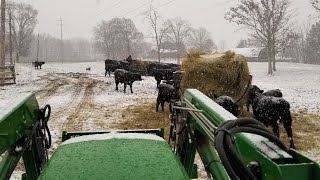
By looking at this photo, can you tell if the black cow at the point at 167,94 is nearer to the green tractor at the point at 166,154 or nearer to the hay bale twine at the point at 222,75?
the hay bale twine at the point at 222,75

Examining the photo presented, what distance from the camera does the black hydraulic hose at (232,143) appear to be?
201cm

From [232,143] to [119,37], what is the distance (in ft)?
269

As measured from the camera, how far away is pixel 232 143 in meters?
2.18

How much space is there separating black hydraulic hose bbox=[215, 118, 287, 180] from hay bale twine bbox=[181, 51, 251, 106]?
1145 cm

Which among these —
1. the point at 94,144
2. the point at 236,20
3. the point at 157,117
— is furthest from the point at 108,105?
the point at 236,20

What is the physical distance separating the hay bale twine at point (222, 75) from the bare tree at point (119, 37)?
2338 inches

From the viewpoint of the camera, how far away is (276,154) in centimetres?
205

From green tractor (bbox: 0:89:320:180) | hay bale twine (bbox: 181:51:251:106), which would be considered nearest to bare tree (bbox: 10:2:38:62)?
hay bale twine (bbox: 181:51:251:106)

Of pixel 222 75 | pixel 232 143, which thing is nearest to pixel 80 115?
pixel 222 75

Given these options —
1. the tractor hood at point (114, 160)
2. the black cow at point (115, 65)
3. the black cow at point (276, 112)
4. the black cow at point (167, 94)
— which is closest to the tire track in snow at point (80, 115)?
the black cow at point (167, 94)

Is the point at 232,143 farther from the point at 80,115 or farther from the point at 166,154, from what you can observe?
the point at 80,115

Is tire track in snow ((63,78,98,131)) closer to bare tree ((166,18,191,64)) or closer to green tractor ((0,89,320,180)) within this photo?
green tractor ((0,89,320,180))

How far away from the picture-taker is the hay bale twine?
13586 mm

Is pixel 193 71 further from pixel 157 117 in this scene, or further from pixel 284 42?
pixel 284 42
